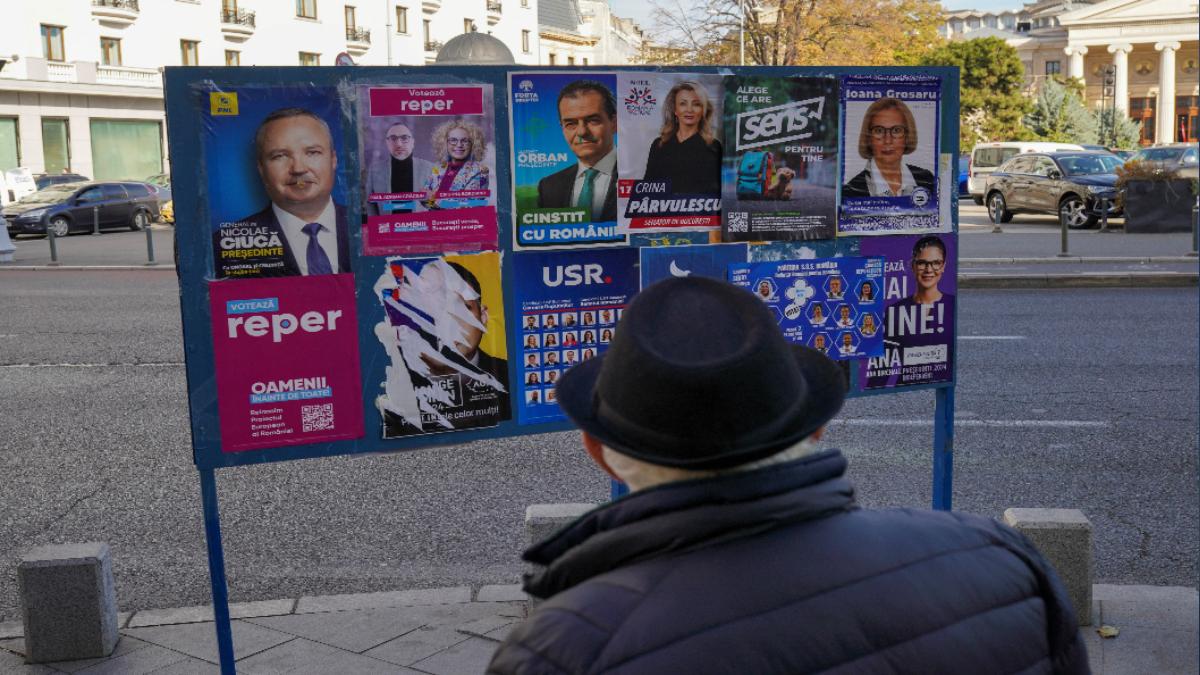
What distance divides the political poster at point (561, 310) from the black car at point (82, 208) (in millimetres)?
29497

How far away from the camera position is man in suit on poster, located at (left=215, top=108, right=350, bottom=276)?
357cm

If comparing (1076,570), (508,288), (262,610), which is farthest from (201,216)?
(1076,570)

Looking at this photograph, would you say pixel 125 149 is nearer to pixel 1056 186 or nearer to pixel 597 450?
pixel 1056 186

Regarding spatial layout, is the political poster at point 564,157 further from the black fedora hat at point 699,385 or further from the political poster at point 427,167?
the black fedora hat at point 699,385

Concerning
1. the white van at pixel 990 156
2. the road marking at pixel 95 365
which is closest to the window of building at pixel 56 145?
the white van at pixel 990 156

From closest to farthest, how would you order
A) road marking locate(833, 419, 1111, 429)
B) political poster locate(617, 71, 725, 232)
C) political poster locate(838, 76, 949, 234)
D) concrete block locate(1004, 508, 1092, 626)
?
political poster locate(617, 71, 725, 232)
political poster locate(838, 76, 949, 234)
concrete block locate(1004, 508, 1092, 626)
road marking locate(833, 419, 1111, 429)

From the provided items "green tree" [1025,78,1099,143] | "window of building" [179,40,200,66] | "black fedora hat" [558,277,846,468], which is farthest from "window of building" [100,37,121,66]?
"black fedora hat" [558,277,846,468]

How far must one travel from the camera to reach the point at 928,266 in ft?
14.6

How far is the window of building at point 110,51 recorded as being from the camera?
4969 cm

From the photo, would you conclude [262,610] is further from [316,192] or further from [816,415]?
[816,415]

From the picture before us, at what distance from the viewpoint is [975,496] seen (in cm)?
677

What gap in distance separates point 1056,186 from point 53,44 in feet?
120

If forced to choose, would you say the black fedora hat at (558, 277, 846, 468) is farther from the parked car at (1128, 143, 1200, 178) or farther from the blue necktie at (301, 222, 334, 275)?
the parked car at (1128, 143, 1200, 178)

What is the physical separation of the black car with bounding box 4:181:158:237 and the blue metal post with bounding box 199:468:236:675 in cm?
2934
